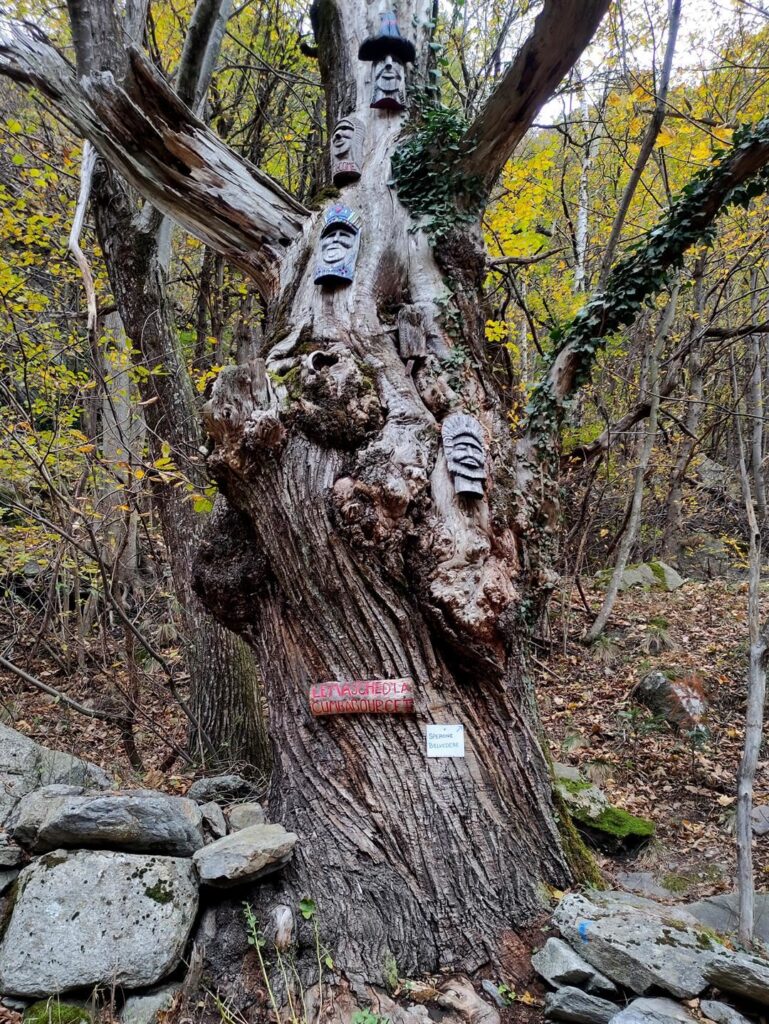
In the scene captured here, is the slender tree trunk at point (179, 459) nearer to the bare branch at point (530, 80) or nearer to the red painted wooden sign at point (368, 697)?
the red painted wooden sign at point (368, 697)

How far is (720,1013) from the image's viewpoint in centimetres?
195

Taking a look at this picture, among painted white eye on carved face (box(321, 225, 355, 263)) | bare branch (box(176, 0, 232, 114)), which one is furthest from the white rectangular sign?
bare branch (box(176, 0, 232, 114))

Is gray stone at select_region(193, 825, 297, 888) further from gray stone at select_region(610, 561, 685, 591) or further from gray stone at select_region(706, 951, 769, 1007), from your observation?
gray stone at select_region(610, 561, 685, 591)

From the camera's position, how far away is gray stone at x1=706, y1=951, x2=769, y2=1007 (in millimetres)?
1963

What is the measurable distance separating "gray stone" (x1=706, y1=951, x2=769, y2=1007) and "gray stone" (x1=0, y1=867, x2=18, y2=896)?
269 cm

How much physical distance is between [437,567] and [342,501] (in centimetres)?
50

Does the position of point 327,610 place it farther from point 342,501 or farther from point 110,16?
point 110,16

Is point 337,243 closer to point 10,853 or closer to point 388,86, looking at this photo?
point 388,86

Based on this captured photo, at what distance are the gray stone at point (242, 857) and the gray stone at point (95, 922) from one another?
120 millimetres

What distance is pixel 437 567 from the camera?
251 cm

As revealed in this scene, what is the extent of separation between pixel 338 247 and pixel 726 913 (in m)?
4.30

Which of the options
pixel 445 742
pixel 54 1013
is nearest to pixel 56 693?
pixel 54 1013

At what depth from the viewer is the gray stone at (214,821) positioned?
277 cm

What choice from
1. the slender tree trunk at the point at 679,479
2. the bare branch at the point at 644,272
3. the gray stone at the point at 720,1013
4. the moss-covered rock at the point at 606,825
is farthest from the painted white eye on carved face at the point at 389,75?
the slender tree trunk at the point at 679,479
